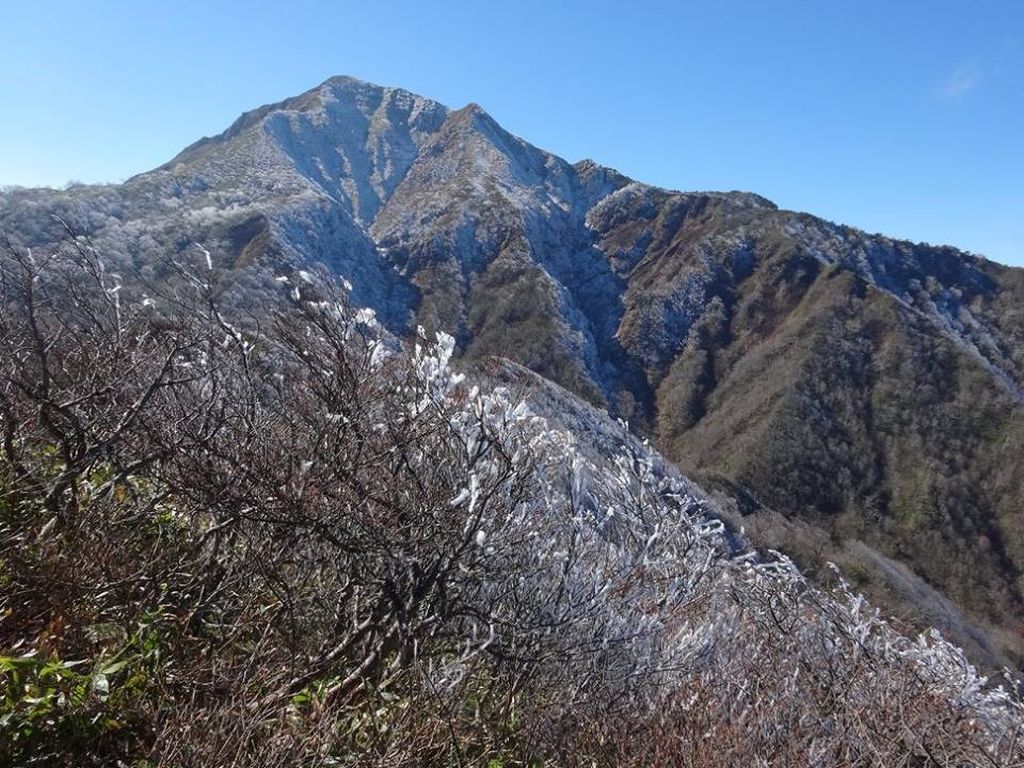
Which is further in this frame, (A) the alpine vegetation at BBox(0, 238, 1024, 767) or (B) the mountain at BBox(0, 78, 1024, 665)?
(B) the mountain at BBox(0, 78, 1024, 665)

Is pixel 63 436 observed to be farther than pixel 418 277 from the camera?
No

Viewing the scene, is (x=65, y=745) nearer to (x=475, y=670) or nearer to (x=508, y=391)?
(x=475, y=670)

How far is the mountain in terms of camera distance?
70.2 m

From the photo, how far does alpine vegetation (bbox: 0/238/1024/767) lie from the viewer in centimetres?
295

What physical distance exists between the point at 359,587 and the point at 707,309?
110226 mm

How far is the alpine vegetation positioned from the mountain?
133ft

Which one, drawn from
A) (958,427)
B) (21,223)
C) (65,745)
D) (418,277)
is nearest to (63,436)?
(65,745)

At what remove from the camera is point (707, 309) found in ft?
358

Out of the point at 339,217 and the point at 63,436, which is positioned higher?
the point at 339,217

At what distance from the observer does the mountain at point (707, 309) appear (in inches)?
2766

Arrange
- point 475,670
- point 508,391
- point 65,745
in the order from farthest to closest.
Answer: point 508,391, point 475,670, point 65,745

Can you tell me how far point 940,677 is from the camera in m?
5.95

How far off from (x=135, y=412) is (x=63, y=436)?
411 mm

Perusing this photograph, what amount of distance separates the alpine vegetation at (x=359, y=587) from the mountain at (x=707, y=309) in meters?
40.5
